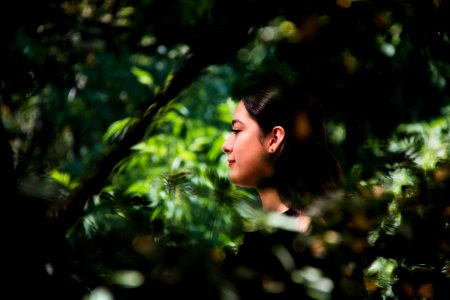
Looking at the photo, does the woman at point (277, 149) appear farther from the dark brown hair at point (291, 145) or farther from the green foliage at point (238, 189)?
the green foliage at point (238, 189)

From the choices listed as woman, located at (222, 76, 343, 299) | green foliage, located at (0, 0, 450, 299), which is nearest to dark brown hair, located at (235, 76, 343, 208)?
woman, located at (222, 76, 343, 299)

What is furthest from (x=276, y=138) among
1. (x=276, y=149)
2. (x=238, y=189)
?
(x=238, y=189)

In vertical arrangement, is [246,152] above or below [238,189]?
above

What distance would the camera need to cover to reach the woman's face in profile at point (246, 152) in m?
2.28

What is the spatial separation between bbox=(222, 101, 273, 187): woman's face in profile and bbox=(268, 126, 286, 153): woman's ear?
2cm

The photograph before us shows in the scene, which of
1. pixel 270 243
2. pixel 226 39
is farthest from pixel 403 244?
pixel 226 39

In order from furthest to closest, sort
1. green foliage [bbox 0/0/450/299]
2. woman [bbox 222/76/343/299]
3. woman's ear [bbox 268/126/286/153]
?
woman's ear [bbox 268/126/286/153]
woman [bbox 222/76/343/299]
green foliage [bbox 0/0/450/299]

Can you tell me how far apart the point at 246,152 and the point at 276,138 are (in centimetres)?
14

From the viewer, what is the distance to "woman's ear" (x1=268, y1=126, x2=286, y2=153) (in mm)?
2266

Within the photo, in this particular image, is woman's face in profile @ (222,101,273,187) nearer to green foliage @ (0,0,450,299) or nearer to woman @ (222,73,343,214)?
woman @ (222,73,343,214)

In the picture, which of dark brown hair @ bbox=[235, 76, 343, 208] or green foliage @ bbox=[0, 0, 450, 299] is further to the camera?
dark brown hair @ bbox=[235, 76, 343, 208]

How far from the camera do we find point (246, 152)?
91.2 inches

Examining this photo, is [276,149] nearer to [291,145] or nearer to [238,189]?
[291,145]

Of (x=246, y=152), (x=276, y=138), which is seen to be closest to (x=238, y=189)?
(x=246, y=152)
